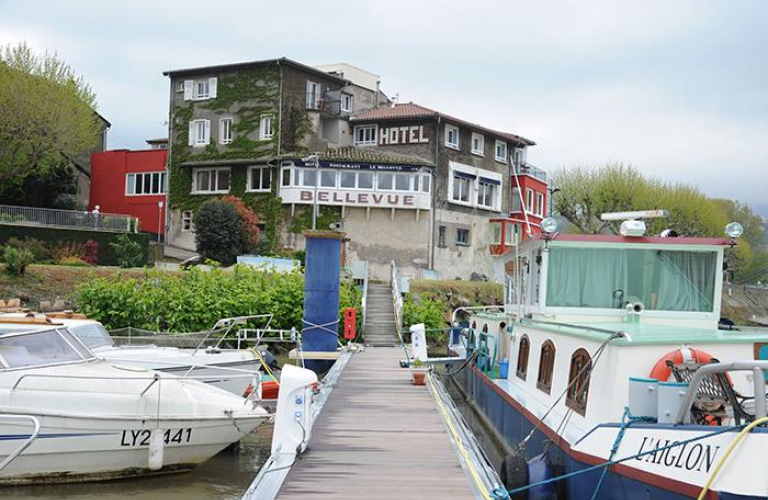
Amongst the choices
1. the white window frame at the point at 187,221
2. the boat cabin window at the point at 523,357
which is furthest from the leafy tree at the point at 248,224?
the boat cabin window at the point at 523,357

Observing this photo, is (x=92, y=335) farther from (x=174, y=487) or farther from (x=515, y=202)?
(x=515, y=202)

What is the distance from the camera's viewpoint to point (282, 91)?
49.2 metres

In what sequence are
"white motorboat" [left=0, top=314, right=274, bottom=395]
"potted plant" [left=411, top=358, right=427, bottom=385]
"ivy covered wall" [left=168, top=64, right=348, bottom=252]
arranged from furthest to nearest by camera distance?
"ivy covered wall" [left=168, top=64, right=348, bottom=252]
"potted plant" [left=411, top=358, right=427, bottom=385]
"white motorboat" [left=0, top=314, right=274, bottom=395]

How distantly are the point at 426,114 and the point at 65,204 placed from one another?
23070mm

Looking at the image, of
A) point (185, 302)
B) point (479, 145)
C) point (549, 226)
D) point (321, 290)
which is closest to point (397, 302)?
point (185, 302)

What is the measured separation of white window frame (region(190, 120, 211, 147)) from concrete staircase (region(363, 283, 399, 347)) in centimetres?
1889

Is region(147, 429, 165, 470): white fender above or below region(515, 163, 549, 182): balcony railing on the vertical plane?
below

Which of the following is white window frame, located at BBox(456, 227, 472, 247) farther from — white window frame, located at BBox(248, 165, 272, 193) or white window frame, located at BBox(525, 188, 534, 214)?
white window frame, located at BBox(248, 165, 272, 193)

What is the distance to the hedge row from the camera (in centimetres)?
3919

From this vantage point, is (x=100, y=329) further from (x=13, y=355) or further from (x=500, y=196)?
(x=500, y=196)

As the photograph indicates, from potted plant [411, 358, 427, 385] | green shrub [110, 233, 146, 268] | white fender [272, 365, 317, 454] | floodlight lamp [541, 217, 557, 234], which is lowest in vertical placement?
potted plant [411, 358, 427, 385]

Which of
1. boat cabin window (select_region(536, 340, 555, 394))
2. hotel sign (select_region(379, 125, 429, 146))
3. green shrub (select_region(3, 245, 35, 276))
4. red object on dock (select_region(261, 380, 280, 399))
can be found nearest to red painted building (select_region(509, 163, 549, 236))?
hotel sign (select_region(379, 125, 429, 146))

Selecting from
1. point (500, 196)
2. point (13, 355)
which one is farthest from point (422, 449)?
point (500, 196)

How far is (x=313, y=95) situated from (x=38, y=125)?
15.7m
